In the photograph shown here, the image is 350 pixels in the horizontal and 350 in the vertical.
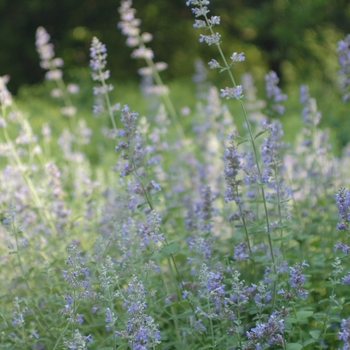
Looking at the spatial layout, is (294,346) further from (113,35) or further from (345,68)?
(113,35)

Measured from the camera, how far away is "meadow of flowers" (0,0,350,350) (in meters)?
2.60

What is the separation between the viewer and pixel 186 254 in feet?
12.3

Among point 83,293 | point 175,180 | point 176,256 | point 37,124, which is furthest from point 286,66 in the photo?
point 83,293

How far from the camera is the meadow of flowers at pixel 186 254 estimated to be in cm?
260

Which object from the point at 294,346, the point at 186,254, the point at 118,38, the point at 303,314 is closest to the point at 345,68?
the point at 186,254

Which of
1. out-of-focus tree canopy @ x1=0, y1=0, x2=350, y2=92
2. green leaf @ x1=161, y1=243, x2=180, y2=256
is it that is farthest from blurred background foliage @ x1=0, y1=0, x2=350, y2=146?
green leaf @ x1=161, y1=243, x2=180, y2=256

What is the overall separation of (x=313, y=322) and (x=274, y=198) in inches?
34.2

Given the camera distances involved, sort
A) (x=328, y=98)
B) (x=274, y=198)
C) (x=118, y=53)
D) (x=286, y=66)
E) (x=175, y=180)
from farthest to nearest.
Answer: (x=118, y=53) < (x=286, y=66) < (x=328, y=98) < (x=175, y=180) < (x=274, y=198)

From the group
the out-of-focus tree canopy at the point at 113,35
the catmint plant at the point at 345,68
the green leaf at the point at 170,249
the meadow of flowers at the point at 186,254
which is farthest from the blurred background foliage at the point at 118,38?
the green leaf at the point at 170,249

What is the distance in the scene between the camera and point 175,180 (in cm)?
546

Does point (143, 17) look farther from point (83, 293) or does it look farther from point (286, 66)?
point (83, 293)

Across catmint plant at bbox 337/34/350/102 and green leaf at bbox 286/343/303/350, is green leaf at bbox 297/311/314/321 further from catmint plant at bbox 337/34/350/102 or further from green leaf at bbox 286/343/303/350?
catmint plant at bbox 337/34/350/102

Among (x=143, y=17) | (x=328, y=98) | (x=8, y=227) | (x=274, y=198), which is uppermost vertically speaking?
(x=143, y=17)

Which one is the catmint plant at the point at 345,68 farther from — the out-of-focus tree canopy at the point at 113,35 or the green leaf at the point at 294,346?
the out-of-focus tree canopy at the point at 113,35
